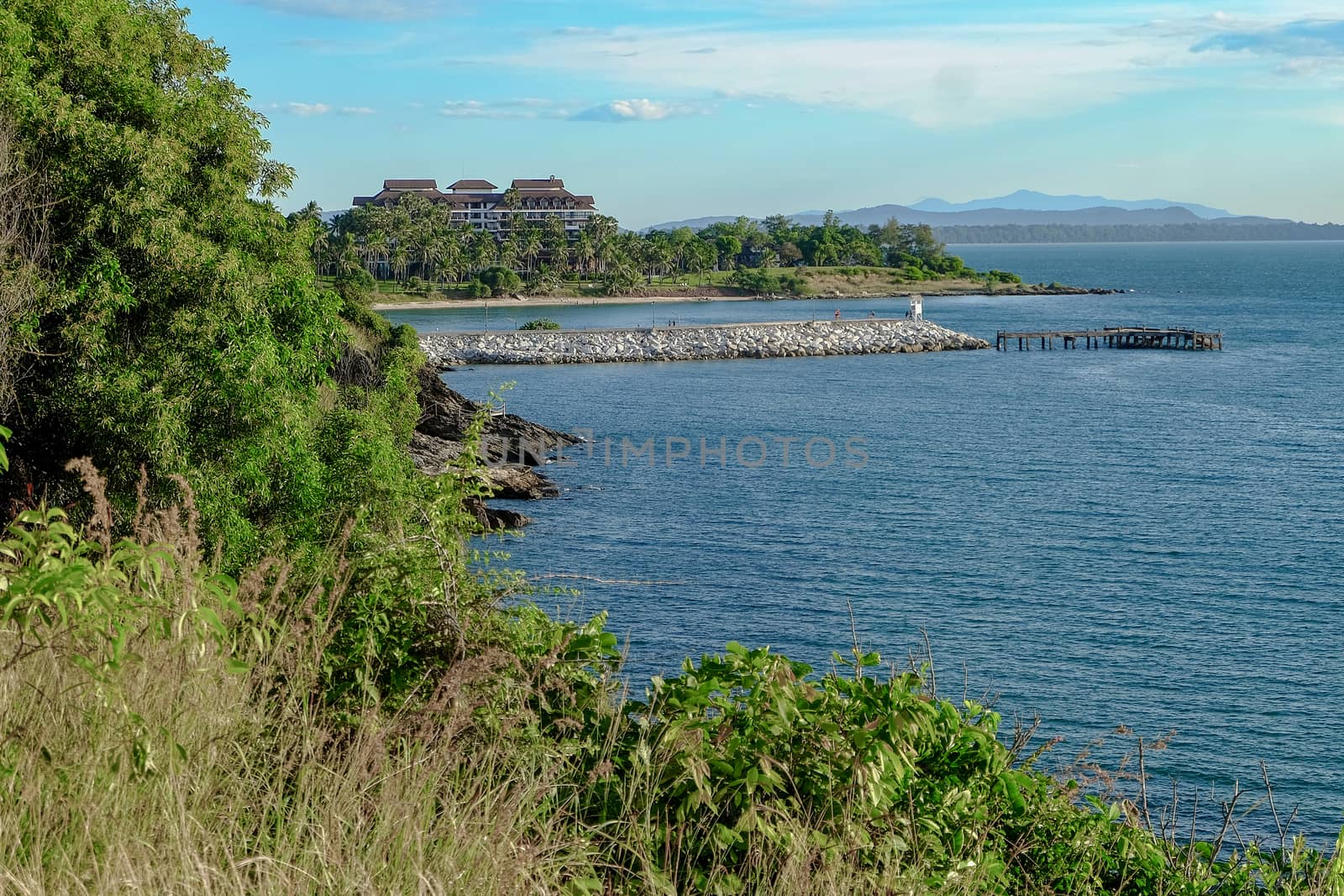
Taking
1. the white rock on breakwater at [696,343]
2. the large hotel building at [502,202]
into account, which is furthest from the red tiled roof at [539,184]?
the white rock on breakwater at [696,343]

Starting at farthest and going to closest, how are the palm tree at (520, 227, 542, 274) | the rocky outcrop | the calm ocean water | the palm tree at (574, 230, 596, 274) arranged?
the palm tree at (574, 230, 596, 274), the palm tree at (520, 227, 542, 274), the rocky outcrop, the calm ocean water

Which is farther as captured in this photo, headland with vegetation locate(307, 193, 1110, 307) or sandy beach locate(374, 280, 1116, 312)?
headland with vegetation locate(307, 193, 1110, 307)

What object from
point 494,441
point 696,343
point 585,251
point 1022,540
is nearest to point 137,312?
point 1022,540

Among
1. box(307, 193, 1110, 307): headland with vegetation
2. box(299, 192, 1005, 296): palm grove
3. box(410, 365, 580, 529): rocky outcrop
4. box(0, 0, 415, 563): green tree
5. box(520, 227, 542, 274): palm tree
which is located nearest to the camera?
box(0, 0, 415, 563): green tree

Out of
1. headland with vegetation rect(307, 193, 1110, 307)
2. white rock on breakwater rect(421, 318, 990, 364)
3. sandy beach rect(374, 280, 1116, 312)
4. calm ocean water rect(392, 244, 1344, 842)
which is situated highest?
headland with vegetation rect(307, 193, 1110, 307)

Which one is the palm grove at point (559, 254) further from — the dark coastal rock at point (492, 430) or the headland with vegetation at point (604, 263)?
the dark coastal rock at point (492, 430)

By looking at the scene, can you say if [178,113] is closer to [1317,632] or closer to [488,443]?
[1317,632]

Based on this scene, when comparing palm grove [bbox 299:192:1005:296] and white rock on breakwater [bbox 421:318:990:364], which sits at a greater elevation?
palm grove [bbox 299:192:1005:296]

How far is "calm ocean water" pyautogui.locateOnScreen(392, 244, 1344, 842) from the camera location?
2067 cm

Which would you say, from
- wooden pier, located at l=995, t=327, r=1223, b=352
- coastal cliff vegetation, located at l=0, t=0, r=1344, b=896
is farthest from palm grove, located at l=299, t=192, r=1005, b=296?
coastal cliff vegetation, located at l=0, t=0, r=1344, b=896

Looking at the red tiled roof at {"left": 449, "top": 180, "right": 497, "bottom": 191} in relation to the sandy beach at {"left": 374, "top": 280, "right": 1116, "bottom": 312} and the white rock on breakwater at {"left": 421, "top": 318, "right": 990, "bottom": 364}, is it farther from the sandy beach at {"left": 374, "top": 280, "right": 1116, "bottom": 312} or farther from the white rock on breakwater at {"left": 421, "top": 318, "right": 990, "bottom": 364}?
the white rock on breakwater at {"left": 421, "top": 318, "right": 990, "bottom": 364}

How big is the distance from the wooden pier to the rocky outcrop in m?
49.4

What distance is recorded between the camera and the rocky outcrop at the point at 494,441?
37938 mm

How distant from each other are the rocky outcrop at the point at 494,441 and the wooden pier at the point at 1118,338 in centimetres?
4939
